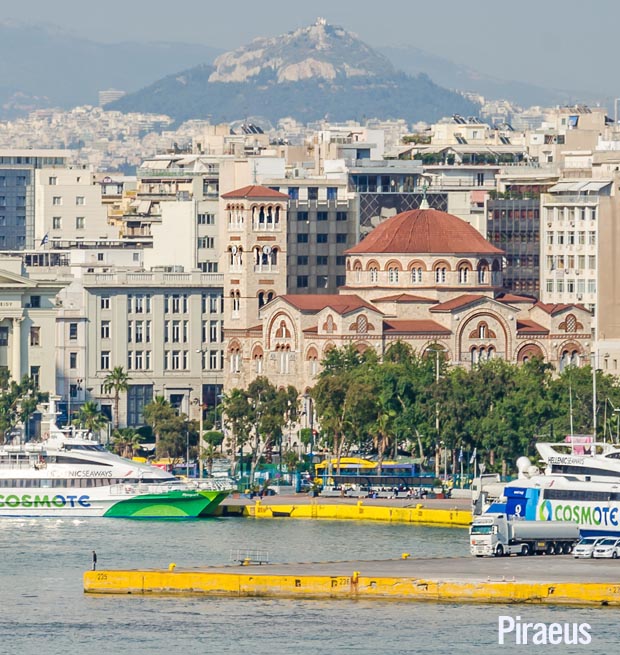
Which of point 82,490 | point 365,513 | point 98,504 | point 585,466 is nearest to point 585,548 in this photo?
point 585,466

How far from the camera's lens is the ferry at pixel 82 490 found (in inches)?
6634

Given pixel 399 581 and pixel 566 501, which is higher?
pixel 566 501

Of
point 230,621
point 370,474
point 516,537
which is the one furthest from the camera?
point 370,474

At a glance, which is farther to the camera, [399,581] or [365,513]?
[365,513]

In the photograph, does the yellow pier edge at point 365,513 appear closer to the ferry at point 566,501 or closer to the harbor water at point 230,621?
the ferry at point 566,501

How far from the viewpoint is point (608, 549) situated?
130 m

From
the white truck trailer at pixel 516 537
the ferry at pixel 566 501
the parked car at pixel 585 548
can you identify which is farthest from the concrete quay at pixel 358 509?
the parked car at pixel 585 548

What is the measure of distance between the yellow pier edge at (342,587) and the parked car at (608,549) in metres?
11.0

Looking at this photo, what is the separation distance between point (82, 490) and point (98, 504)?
116 cm

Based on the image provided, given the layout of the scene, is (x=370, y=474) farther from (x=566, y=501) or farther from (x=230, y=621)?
(x=230, y=621)

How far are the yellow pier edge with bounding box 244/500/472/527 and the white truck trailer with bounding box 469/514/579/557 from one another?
2603 centimetres

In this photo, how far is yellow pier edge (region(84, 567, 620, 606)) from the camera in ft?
387

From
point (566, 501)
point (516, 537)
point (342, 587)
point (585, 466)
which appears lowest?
point (342, 587)

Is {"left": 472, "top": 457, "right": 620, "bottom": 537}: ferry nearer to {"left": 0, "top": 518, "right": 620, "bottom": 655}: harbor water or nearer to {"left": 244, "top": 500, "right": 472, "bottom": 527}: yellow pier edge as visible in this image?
{"left": 0, "top": 518, "right": 620, "bottom": 655}: harbor water
